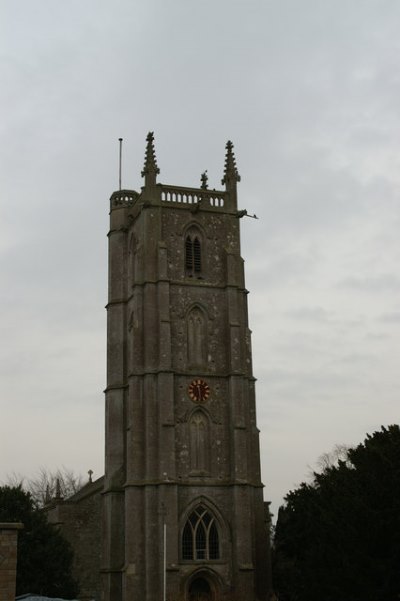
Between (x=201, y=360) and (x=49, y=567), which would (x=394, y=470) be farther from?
(x=49, y=567)

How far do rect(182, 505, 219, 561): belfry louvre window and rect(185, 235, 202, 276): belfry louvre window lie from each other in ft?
45.7

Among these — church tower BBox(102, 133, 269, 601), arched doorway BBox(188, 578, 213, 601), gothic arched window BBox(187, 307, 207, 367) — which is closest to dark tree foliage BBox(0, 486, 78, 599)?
church tower BBox(102, 133, 269, 601)

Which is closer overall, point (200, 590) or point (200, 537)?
point (200, 590)

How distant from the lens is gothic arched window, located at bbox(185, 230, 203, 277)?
56.3 m

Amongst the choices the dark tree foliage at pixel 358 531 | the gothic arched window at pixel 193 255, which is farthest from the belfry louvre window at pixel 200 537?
the gothic arched window at pixel 193 255

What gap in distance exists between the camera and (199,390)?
177 feet

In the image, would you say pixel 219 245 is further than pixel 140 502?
Yes

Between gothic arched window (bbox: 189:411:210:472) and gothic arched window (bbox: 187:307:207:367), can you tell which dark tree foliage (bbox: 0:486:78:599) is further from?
gothic arched window (bbox: 187:307:207:367)

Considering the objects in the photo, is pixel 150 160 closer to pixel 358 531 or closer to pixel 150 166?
pixel 150 166

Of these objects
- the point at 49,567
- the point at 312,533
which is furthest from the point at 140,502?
A: the point at 312,533

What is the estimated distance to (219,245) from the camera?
57.4m

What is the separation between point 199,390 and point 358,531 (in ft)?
58.3

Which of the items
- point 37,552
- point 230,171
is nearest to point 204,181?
point 230,171

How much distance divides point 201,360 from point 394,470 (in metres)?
18.7
